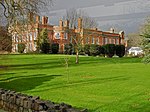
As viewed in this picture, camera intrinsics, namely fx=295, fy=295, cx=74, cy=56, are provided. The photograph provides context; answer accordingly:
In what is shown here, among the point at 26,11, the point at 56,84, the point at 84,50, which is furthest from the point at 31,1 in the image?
the point at 84,50

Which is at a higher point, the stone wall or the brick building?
the brick building

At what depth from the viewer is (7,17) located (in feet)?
92.7

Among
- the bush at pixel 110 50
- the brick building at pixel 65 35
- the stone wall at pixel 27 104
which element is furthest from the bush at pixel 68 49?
the stone wall at pixel 27 104

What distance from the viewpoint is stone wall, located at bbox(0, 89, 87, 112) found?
8.19m

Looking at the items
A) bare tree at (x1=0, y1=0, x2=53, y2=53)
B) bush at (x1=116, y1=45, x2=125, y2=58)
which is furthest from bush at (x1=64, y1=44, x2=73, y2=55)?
bare tree at (x1=0, y1=0, x2=53, y2=53)

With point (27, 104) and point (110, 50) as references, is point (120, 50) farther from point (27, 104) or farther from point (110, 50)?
point (27, 104)

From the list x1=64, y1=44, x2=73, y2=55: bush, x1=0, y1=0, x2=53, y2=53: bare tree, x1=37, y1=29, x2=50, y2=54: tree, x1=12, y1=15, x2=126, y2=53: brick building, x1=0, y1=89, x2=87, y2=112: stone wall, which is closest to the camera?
x1=0, y1=89, x2=87, y2=112: stone wall

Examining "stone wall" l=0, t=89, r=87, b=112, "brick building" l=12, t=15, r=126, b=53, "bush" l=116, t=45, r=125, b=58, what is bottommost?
"stone wall" l=0, t=89, r=87, b=112

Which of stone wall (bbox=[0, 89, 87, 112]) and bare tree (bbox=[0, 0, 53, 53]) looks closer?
stone wall (bbox=[0, 89, 87, 112])

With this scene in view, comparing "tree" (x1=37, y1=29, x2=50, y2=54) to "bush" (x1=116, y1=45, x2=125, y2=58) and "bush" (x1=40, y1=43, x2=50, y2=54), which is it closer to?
"bush" (x1=40, y1=43, x2=50, y2=54)

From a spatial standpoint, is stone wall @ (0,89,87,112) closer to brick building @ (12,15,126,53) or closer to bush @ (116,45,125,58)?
brick building @ (12,15,126,53)

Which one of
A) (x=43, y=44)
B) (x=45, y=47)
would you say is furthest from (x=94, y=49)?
(x=43, y=44)

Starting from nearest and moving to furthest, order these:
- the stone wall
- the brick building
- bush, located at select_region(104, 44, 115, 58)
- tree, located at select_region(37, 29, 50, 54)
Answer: the stone wall
tree, located at select_region(37, 29, 50, 54)
bush, located at select_region(104, 44, 115, 58)
the brick building

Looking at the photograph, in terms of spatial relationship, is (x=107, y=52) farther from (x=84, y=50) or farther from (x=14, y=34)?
(x=14, y=34)
